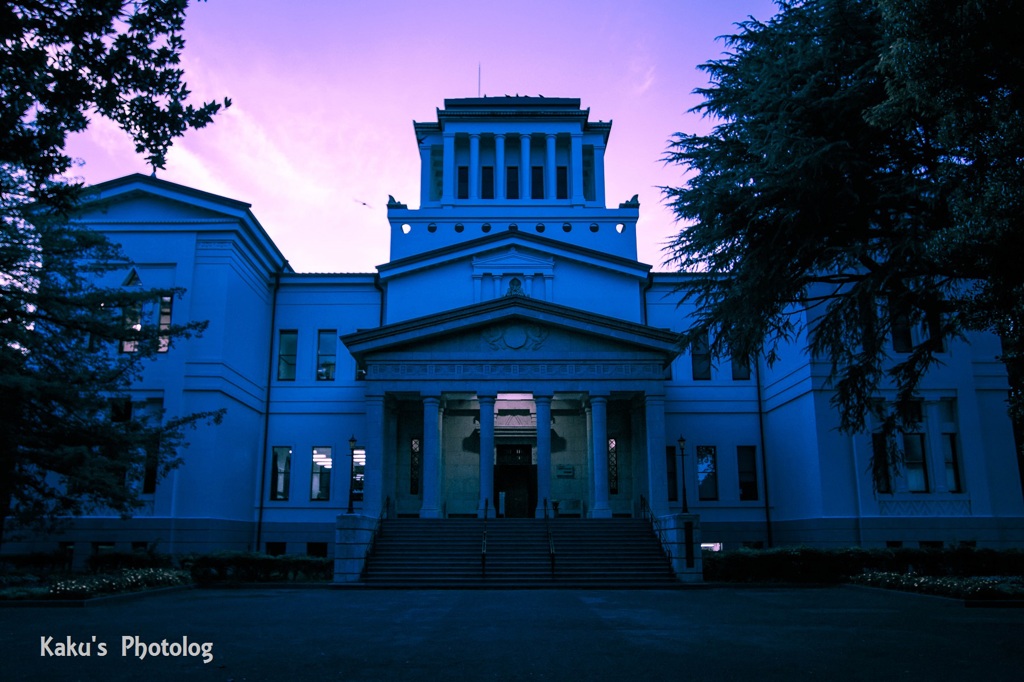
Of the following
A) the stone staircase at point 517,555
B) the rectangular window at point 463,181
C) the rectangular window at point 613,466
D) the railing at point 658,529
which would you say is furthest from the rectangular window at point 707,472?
the rectangular window at point 463,181

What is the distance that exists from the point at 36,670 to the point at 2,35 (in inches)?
277

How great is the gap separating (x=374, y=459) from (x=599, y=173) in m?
23.0

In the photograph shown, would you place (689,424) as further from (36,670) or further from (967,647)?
(36,670)

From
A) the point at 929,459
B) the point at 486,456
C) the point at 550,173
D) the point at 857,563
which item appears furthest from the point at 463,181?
the point at 857,563

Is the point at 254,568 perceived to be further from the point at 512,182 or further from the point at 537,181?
the point at 537,181

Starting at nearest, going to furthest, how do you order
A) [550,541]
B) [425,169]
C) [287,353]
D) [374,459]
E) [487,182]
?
[550,541], [374,459], [287,353], [487,182], [425,169]

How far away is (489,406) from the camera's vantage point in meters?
29.4

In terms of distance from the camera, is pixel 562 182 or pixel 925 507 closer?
pixel 925 507

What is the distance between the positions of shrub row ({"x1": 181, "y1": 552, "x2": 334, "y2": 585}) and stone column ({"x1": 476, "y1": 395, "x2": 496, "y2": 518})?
Result: 6.01 meters

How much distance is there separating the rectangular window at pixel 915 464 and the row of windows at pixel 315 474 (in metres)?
21.4

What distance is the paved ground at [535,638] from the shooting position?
889 cm

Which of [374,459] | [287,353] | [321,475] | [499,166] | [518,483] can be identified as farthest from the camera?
[499,166]

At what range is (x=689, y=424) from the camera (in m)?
33.8

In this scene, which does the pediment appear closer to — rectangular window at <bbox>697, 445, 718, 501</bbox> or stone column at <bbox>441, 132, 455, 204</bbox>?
stone column at <bbox>441, 132, 455, 204</bbox>
